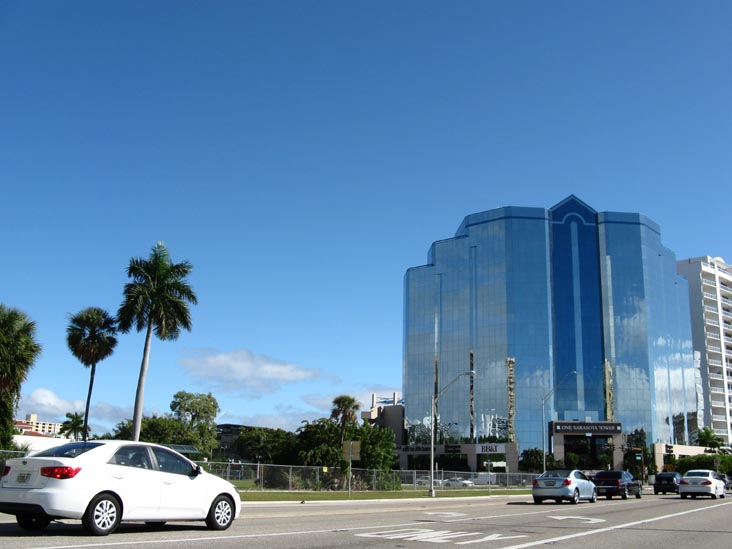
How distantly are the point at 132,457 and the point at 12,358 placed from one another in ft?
95.1

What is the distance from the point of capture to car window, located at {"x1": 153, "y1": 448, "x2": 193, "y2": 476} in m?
12.8

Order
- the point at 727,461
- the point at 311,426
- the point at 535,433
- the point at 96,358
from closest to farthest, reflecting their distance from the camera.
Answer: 1. the point at 96,358
2. the point at 311,426
3. the point at 727,461
4. the point at 535,433

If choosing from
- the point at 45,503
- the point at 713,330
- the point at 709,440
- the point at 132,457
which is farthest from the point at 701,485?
the point at 713,330

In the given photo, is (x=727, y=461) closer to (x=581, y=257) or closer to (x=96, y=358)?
(x=581, y=257)

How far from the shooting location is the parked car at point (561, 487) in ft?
100

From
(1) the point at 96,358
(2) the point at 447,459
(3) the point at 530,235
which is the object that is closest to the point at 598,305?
(3) the point at 530,235

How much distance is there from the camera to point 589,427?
10488 cm

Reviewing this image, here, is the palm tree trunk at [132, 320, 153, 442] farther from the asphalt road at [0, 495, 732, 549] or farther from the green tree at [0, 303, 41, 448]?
the asphalt road at [0, 495, 732, 549]

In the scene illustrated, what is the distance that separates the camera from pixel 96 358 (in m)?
56.7

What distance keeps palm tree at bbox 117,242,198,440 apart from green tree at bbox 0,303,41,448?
6521 mm

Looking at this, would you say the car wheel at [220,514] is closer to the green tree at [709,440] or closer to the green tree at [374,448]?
the green tree at [374,448]

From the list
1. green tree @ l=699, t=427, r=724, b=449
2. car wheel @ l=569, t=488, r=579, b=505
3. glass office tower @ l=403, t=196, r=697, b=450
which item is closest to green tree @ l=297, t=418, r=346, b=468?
car wheel @ l=569, t=488, r=579, b=505

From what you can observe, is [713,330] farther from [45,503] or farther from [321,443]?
[45,503]

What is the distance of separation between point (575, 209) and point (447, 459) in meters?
46.3
